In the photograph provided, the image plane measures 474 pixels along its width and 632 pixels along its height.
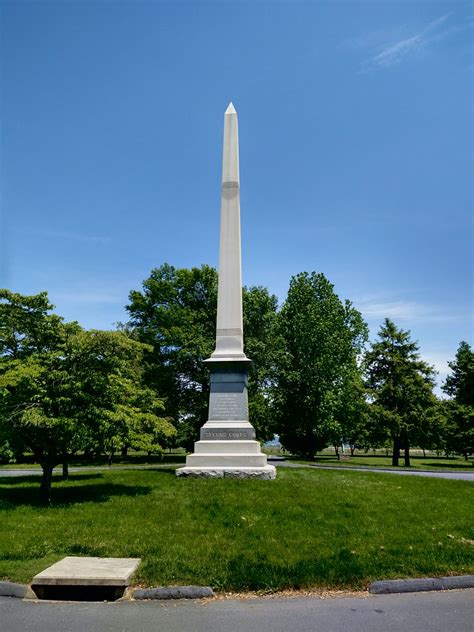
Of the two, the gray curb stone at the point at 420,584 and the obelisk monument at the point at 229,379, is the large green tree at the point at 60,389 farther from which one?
the gray curb stone at the point at 420,584

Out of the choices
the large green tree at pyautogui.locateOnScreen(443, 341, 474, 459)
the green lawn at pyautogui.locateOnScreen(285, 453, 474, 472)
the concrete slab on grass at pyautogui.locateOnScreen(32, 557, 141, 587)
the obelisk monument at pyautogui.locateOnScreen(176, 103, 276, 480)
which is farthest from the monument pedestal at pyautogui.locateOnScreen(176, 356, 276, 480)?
the large green tree at pyautogui.locateOnScreen(443, 341, 474, 459)

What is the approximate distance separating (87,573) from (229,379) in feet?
33.4

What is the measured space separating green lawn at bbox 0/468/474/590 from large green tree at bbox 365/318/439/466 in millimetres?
20885

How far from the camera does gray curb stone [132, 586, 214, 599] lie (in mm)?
4945

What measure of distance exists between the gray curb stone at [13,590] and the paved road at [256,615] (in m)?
0.09

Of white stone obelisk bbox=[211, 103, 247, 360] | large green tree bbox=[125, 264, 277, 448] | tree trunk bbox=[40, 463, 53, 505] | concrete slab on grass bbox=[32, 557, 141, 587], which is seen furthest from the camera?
large green tree bbox=[125, 264, 277, 448]

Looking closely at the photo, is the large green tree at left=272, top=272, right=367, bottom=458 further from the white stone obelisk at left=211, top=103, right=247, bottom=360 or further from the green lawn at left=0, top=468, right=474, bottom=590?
the green lawn at left=0, top=468, right=474, bottom=590

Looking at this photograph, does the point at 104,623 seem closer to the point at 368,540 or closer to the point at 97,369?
the point at 368,540

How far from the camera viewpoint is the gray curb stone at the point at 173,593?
4.95 m

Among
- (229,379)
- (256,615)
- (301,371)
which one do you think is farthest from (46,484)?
(301,371)

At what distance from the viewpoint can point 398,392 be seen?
108 ft

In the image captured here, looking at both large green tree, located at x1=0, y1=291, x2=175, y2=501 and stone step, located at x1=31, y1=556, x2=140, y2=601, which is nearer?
stone step, located at x1=31, y1=556, x2=140, y2=601

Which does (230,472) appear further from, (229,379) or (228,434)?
(229,379)

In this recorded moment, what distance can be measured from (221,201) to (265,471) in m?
10.1
